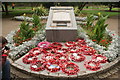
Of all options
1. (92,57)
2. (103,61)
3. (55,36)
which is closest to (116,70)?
(103,61)

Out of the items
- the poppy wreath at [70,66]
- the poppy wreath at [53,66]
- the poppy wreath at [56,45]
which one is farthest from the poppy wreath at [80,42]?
the poppy wreath at [53,66]

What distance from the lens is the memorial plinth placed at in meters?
6.09

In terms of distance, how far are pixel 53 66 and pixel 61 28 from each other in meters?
2.19

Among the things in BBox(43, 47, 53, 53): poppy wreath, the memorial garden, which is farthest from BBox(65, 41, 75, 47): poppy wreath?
BBox(43, 47, 53, 53): poppy wreath

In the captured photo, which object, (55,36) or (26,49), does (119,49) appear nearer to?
(55,36)

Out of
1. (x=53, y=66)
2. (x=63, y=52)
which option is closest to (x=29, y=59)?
(x=53, y=66)

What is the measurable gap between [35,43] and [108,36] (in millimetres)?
3209

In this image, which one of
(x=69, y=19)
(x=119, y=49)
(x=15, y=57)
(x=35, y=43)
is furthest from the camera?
(x=69, y=19)

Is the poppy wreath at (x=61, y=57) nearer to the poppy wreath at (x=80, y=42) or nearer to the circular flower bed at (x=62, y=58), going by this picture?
the circular flower bed at (x=62, y=58)

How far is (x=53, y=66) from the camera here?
168 inches

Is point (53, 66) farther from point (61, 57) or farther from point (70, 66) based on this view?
point (61, 57)

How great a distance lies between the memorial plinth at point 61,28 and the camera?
6.09m

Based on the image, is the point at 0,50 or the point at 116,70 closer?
the point at 0,50

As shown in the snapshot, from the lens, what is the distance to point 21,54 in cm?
508
